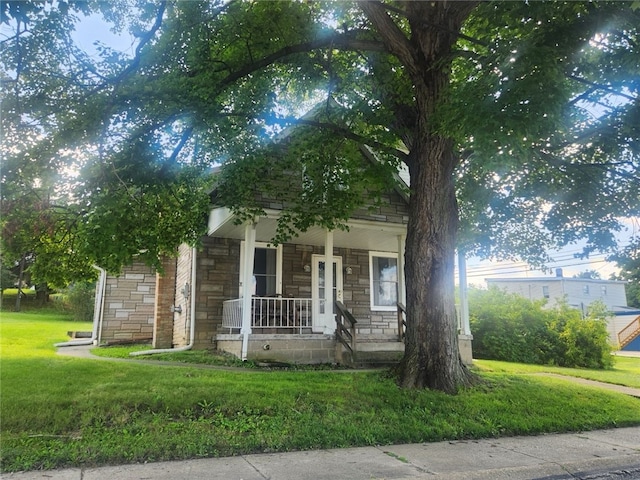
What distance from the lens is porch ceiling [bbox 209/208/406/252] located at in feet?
36.6

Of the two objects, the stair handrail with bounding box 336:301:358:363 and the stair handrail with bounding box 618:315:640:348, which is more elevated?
the stair handrail with bounding box 336:301:358:363

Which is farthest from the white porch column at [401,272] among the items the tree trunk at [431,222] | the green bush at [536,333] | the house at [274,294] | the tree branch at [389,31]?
the tree branch at [389,31]

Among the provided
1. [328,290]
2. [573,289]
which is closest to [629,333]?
[573,289]

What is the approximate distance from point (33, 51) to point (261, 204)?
17.7 ft

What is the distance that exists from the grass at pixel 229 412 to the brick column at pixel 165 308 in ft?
20.7

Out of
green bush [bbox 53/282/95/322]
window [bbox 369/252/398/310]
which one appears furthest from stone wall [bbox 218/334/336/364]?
green bush [bbox 53/282/95/322]

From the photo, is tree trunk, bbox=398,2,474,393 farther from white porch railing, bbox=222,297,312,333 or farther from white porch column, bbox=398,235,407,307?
white porch column, bbox=398,235,407,307

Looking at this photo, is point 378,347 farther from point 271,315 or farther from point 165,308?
point 165,308

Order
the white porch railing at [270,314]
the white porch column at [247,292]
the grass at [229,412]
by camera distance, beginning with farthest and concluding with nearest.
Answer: the white porch railing at [270,314]
the white porch column at [247,292]
the grass at [229,412]

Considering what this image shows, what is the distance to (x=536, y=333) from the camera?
51.4ft

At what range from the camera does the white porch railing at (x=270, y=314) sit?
10961 mm

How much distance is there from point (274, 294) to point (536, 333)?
9692mm

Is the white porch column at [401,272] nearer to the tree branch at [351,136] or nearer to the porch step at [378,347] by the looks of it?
the porch step at [378,347]

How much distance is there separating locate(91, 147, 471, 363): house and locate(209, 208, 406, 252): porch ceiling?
0.03m
